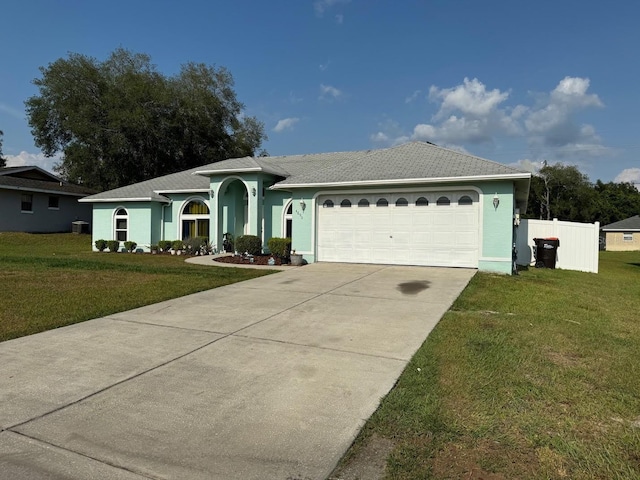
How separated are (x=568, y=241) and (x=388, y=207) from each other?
729 cm

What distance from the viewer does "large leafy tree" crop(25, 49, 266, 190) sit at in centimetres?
3198

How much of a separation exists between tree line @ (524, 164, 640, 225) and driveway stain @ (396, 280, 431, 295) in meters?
56.8

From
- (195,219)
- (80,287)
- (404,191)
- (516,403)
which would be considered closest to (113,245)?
(195,219)

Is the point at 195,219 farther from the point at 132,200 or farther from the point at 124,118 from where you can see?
the point at 124,118

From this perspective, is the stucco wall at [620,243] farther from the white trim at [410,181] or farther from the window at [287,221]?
the window at [287,221]

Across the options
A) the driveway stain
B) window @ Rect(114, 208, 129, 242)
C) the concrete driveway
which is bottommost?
the concrete driveway

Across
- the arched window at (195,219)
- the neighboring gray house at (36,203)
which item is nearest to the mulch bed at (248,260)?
the arched window at (195,219)

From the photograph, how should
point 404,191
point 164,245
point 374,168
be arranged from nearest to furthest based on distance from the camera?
point 404,191, point 374,168, point 164,245

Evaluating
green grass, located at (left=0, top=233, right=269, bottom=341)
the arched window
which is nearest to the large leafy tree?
the arched window

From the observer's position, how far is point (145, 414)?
140 inches

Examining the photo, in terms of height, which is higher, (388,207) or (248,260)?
(388,207)

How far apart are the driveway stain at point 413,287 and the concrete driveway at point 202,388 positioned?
4.56ft

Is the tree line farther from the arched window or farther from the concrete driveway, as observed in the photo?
the concrete driveway

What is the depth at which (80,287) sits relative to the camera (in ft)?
31.6
